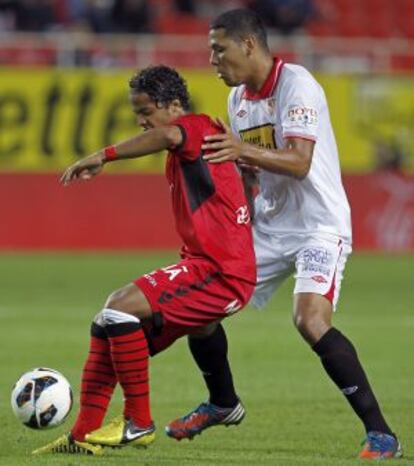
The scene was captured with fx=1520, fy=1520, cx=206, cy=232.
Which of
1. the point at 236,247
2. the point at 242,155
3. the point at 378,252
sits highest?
the point at 242,155

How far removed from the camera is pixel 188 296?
7121 millimetres

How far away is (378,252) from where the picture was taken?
70.0 ft

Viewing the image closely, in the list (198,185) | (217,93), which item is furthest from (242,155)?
(217,93)

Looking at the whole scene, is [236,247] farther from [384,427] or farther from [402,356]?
[402,356]

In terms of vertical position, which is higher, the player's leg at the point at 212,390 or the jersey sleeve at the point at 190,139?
the jersey sleeve at the point at 190,139

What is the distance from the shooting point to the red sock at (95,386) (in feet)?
23.5

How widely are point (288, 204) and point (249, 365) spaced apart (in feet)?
10.9

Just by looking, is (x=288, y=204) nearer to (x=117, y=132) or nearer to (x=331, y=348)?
(x=331, y=348)

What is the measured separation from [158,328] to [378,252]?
47.3 ft

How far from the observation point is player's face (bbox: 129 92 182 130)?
23.6 ft

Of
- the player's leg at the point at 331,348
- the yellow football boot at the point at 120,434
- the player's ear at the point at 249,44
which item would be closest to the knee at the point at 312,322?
the player's leg at the point at 331,348

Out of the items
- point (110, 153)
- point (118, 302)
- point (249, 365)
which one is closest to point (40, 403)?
point (118, 302)

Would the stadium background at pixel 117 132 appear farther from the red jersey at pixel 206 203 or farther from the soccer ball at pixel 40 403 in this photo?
the red jersey at pixel 206 203

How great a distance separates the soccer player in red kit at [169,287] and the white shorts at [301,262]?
1.16 feet
